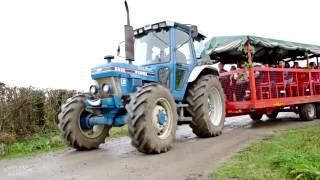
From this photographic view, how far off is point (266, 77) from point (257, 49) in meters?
1.08

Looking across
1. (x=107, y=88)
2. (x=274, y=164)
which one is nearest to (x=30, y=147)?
(x=107, y=88)

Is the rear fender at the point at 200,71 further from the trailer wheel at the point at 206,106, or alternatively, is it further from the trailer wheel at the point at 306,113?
the trailer wheel at the point at 306,113

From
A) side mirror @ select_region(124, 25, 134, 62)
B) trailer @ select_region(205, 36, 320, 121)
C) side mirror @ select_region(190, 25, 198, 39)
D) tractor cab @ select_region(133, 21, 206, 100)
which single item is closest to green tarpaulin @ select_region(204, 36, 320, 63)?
trailer @ select_region(205, 36, 320, 121)

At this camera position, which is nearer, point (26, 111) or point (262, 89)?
point (262, 89)

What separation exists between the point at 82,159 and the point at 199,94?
308 cm

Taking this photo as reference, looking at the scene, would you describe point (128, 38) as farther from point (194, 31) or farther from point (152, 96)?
point (194, 31)

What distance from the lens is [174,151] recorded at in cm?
761

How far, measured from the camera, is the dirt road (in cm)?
578

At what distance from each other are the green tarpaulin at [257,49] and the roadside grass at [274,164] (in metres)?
4.66

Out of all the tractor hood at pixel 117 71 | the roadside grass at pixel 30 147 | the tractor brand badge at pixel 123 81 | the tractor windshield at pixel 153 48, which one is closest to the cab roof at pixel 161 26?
the tractor windshield at pixel 153 48

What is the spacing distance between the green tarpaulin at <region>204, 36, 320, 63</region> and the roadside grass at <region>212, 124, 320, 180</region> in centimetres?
466

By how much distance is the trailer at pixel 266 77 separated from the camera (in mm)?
11102

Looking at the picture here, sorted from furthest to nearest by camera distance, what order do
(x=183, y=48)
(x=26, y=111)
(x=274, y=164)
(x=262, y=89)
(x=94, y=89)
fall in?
(x=26, y=111) → (x=262, y=89) → (x=183, y=48) → (x=94, y=89) → (x=274, y=164)

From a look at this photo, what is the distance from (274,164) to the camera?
18.4ft
